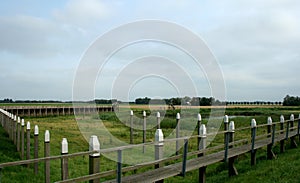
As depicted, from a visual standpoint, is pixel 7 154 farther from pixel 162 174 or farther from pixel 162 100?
pixel 162 100

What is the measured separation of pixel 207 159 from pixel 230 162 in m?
1.30

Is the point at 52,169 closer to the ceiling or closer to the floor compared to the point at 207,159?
closer to the floor

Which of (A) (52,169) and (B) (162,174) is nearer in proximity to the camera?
(B) (162,174)

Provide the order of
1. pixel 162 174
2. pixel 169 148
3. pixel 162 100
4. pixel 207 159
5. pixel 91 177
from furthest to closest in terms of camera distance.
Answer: pixel 162 100, pixel 169 148, pixel 207 159, pixel 162 174, pixel 91 177

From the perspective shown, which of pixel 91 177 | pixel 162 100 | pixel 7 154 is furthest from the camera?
pixel 162 100

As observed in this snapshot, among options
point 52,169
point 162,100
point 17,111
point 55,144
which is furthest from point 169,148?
point 17,111

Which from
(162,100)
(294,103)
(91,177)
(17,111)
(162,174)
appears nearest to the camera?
(91,177)

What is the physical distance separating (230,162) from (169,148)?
632 cm

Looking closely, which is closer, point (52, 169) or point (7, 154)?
point (52, 169)

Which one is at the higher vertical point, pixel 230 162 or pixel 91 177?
pixel 91 177

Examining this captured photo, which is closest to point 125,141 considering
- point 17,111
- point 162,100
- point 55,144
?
point 162,100

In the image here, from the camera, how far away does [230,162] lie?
933 cm

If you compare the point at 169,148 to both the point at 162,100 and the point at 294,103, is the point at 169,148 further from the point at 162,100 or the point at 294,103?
the point at 294,103

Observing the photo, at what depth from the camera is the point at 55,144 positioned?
1567 cm
